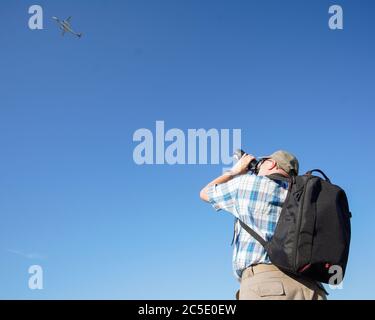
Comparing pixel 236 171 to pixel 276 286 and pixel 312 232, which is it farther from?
pixel 276 286

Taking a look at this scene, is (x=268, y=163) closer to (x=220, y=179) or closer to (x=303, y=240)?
(x=220, y=179)

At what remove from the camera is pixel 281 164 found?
6.98 meters

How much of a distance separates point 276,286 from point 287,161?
1.72m

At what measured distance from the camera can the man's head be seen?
6977 millimetres

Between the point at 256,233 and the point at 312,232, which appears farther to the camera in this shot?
the point at 256,233

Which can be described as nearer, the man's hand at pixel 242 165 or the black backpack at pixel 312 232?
the black backpack at pixel 312 232

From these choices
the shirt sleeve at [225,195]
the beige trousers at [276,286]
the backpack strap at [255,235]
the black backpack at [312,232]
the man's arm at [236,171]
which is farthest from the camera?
the man's arm at [236,171]

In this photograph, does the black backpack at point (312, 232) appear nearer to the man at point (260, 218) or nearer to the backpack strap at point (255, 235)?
the backpack strap at point (255, 235)

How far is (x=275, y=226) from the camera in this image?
6.58 metres

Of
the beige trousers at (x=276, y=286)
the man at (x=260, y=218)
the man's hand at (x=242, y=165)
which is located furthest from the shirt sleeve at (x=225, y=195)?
the beige trousers at (x=276, y=286)

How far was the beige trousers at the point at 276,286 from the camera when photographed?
6340 millimetres

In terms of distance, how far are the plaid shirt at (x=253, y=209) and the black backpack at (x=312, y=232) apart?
135 millimetres

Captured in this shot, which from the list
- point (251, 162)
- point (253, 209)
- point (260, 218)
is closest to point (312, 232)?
point (260, 218)
